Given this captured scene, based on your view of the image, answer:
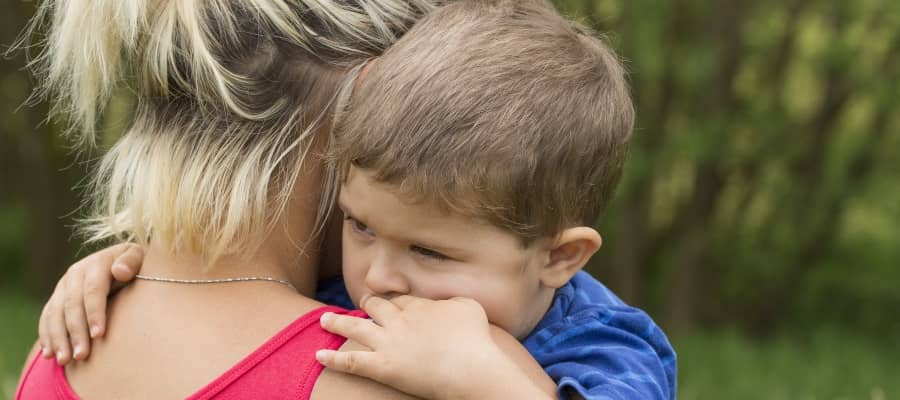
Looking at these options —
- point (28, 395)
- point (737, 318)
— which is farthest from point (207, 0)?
point (737, 318)

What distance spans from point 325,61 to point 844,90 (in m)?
5.32

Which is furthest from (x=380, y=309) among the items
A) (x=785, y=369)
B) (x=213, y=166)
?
(x=785, y=369)

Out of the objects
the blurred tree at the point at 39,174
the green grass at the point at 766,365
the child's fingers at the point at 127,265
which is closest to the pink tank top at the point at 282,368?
the child's fingers at the point at 127,265

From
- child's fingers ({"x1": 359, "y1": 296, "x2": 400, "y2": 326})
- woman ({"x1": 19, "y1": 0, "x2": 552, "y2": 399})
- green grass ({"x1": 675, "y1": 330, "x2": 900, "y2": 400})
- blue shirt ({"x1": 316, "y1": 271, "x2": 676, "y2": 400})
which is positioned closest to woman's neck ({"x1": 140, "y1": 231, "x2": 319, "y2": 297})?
woman ({"x1": 19, "y1": 0, "x2": 552, "y2": 399})

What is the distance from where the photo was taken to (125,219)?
2531mm

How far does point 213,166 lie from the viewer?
90.2 inches

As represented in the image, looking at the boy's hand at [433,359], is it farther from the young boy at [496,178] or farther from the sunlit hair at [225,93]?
the sunlit hair at [225,93]

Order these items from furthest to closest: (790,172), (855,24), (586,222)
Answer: (790,172), (855,24), (586,222)

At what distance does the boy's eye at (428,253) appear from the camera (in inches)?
89.1

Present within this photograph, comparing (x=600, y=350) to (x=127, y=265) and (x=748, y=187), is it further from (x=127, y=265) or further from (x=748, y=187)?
(x=748, y=187)

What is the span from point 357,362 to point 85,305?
672mm

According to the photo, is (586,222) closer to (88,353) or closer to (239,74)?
(239,74)

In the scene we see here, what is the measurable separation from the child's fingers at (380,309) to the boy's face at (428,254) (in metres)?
0.07

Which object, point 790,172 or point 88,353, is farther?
point 790,172
